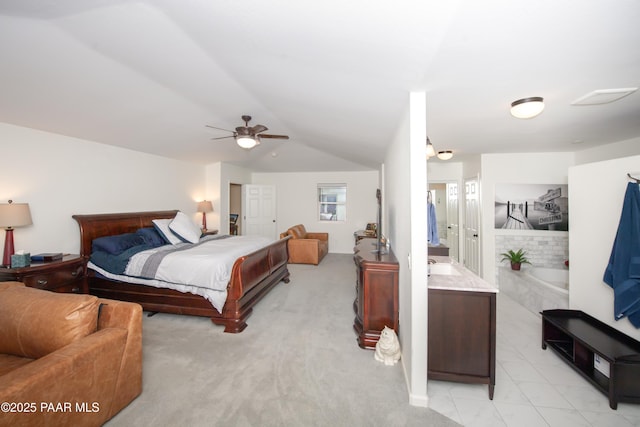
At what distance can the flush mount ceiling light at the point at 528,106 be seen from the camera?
1.90 m

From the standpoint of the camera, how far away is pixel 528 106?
1.91 metres

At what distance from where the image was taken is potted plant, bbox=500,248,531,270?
4.11 meters

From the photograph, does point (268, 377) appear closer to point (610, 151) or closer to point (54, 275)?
point (54, 275)

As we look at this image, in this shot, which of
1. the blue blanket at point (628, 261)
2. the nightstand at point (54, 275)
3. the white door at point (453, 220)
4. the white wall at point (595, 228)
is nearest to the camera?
the blue blanket at point (628, 261)

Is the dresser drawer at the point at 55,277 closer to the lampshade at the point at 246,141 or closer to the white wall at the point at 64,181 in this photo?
the white wall at the point at 64,181

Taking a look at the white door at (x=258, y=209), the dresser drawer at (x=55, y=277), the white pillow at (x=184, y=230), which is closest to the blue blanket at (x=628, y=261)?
the white pillow at (x=184, y=230)

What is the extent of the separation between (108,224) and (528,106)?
5189mm

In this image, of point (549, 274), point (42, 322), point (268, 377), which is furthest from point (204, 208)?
point (549, 274)

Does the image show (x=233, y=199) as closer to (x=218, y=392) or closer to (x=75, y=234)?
(x=75, y=234)

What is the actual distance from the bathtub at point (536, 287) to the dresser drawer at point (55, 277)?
5.74m

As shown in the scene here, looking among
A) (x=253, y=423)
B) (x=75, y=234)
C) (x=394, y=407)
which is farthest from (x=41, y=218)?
(x=394, y=407)

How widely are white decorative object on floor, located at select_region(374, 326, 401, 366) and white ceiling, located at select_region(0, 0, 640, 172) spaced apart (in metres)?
2.04

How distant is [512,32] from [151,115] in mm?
3928

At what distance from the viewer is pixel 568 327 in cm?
232
